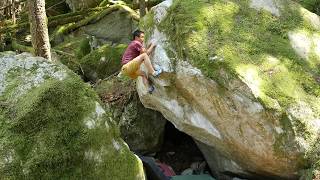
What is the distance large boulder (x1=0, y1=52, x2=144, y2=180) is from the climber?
72.5 inches

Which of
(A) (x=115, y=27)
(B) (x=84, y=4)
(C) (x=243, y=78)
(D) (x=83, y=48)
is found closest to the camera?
(C) (x=243, y=78)

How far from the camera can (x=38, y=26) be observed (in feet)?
30.1

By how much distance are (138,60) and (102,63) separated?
4764 mm

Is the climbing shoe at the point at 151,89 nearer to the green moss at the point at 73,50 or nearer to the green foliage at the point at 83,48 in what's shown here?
the green moss at the point at 73,50

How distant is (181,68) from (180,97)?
2.32 feet

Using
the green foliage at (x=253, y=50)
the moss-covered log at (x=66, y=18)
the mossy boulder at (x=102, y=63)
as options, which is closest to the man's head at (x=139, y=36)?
the green foliage at (x=253, y=50)

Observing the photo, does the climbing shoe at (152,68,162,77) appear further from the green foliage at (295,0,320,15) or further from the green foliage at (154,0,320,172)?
the green foliage at (295,0,320,15)

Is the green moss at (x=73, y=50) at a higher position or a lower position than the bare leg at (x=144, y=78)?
lower

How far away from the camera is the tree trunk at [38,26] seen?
29.7ft

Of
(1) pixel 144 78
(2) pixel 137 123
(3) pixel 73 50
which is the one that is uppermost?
(1) pixel 144 78

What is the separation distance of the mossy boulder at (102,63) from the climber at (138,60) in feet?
12.7

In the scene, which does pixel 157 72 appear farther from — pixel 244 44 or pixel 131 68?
pixel 244 44

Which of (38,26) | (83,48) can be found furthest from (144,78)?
(83,48)

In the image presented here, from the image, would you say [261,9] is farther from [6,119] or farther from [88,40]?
[88,40]
